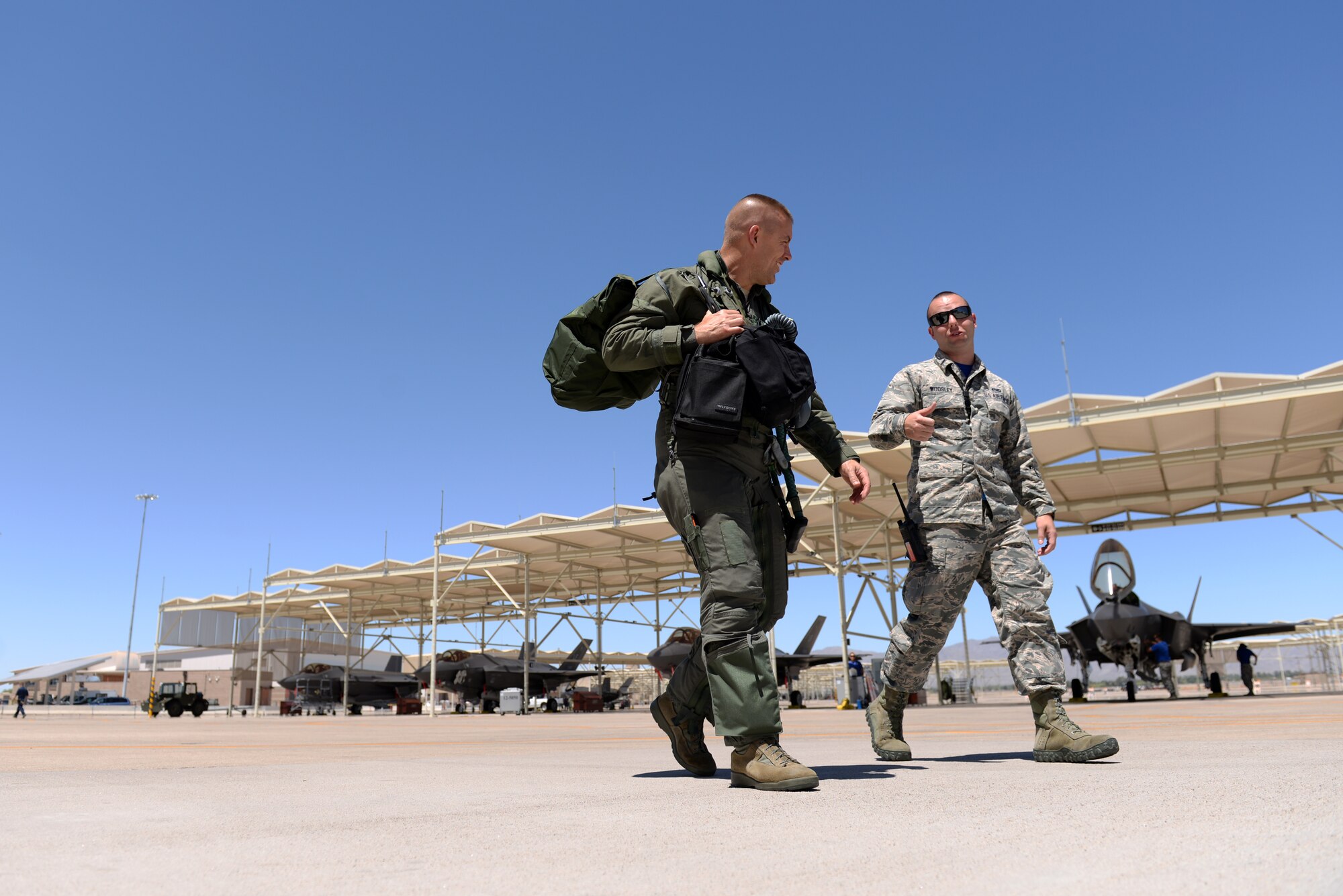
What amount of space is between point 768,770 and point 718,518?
0.76 metres

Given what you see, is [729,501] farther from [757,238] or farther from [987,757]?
[987,757]

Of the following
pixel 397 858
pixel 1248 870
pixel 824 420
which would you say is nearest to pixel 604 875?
pixel 397 858

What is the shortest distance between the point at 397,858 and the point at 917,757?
293cm

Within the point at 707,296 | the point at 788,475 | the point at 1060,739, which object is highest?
the point at 707,296

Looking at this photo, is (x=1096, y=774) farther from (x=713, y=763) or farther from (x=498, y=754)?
(x=498, y=754)

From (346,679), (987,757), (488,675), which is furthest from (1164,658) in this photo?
(346,679)

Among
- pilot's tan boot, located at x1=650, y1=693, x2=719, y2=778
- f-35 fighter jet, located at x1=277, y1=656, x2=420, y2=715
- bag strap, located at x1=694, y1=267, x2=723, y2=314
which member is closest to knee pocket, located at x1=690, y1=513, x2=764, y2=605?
pilot's tan boot, located at x1=650, y1=693, x2=719, y2=778

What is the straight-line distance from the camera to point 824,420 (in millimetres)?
3238

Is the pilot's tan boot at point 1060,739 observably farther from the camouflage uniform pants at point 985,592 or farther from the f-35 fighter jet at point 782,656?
the f-35 fighter jet at point 782,656

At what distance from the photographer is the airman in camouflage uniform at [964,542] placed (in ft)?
11.2

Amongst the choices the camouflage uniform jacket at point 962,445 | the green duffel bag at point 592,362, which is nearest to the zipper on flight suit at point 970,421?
the camouflage uniform jacket at point 962,445

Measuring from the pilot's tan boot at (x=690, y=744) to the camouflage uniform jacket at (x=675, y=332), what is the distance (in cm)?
89

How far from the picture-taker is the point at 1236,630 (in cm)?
2348

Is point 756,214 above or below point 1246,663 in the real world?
above
